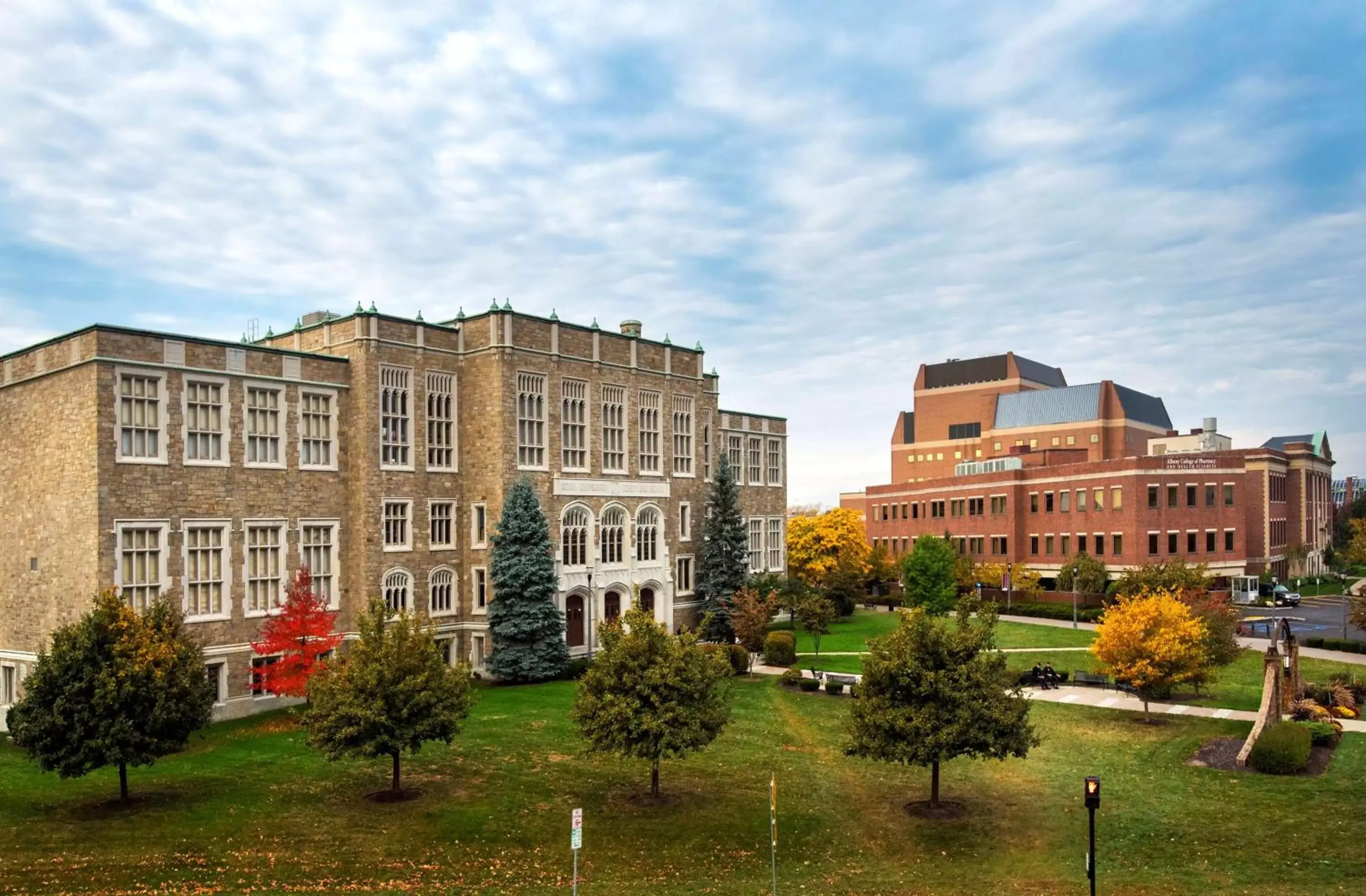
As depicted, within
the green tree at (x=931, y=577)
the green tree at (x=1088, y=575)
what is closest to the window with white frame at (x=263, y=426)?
the green tree at (x=931, y=577)

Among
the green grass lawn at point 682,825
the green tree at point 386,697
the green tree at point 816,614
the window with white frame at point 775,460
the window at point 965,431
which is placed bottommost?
the green grass lawn at point 682,825

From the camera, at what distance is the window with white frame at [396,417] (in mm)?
42094

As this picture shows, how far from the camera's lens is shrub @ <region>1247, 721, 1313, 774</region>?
90.5 ft

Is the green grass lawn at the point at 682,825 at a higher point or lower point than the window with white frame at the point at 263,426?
lower

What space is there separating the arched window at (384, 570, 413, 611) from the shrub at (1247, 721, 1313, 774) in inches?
1195

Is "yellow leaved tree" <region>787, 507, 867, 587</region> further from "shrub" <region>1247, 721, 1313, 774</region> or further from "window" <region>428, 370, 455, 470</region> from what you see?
"shrub" <region>1247, 721, 1313, 774</region>

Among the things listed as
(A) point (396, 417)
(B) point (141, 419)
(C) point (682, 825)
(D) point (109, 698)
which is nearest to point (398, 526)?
(A) point (396, 417)

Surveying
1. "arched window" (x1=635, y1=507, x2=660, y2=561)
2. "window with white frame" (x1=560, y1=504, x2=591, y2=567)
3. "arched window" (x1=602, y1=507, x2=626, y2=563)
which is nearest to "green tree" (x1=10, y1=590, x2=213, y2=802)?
"window with white frame" (x1=560, y1=504, x2=591, y2=567)

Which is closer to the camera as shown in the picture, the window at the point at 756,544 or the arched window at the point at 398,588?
the arched window at the point at 398,588

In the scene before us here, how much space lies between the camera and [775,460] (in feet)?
221

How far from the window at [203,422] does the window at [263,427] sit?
3.46 ft

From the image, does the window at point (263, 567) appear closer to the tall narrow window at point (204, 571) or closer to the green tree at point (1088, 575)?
the tall narrow window at point (204, 571)

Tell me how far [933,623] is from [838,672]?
20568mm

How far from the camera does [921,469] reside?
121375 mm
